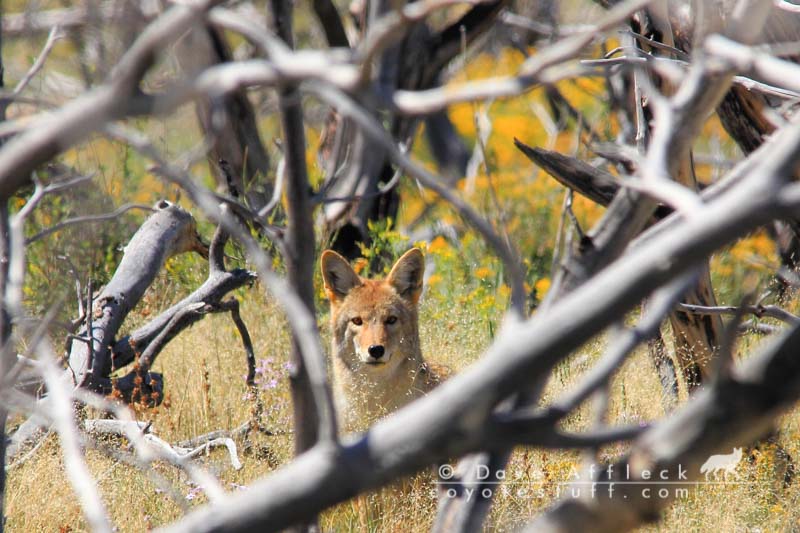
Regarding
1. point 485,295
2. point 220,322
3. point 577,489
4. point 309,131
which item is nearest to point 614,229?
point 577,489

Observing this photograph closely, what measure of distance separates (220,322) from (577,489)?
425cm

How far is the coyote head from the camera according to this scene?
4.98m

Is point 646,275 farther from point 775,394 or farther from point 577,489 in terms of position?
point 577,489

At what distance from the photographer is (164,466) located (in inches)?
165

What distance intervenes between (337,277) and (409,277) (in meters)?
0.43

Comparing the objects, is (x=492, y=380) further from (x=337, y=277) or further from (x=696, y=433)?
(x=337, y=277)

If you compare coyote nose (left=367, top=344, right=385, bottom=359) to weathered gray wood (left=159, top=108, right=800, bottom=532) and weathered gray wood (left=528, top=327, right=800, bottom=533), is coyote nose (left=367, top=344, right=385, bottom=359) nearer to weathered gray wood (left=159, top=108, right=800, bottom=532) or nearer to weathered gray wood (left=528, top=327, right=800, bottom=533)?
weathered gray wood (left=528, top=327, right=800, bottom=533)

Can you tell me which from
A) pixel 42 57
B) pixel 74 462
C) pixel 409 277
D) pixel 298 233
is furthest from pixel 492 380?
pixel 409 277

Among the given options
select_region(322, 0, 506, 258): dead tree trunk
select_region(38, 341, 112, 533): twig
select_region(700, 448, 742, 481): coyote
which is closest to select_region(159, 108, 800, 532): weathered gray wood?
select_region(38, 341, 112, 533): twig

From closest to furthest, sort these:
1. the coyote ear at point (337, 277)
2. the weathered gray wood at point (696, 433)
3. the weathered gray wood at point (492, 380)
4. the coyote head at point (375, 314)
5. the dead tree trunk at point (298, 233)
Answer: the weathered gray wood at point (492, 380)
the weathered gray wood at point (696, 433)
the dead tree trunk at point (298, 233)
the coyote head at point (375, 314)
the coyote ear at point (337, 277)

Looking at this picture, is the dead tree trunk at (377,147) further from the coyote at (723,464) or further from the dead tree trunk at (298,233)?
the dead tree trunk at (298,233)

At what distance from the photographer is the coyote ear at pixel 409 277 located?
5336mm

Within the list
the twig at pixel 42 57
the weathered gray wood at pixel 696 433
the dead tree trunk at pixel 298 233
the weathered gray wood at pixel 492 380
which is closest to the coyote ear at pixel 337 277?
the twig at pixel 42 57

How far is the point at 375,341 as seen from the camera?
4.98 m
